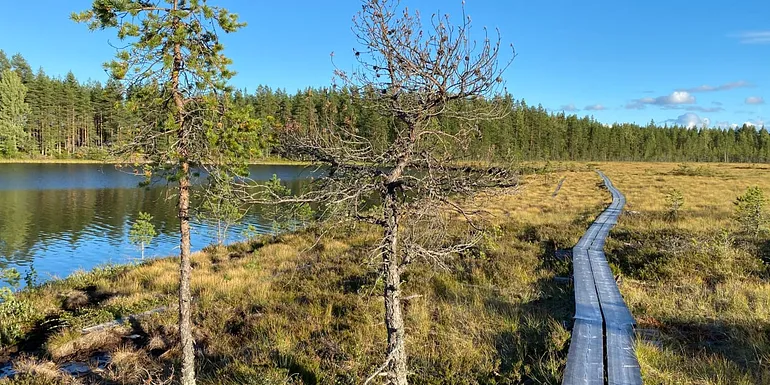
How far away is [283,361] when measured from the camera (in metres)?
7.43

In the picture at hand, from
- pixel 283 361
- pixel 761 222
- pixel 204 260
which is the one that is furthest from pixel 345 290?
pixel 761 222

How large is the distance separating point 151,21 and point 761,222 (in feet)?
57.7

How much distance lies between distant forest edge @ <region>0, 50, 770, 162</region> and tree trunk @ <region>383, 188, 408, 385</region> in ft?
3.22

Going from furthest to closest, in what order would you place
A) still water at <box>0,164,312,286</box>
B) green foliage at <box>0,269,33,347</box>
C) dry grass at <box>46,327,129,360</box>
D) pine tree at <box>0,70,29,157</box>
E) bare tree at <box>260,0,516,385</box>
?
pine tree at <box>0,70,29,157</box>
still water at <box>0,164,312,286</box>
green foliage at <box>0,269,33,347</box>
dry grass at <box>46,327,129,360</box>
bare tree at <box>260,0,516,385</box>

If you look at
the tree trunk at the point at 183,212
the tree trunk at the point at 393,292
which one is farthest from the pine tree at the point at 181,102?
the tree trunk at the point at 393,292

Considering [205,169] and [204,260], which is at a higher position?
[205,169]

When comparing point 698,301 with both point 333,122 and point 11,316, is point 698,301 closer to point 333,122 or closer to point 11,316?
point 333,122

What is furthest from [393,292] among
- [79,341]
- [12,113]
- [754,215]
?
[12,113]

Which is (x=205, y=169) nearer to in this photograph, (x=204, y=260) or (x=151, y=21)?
(x=151, y=21)

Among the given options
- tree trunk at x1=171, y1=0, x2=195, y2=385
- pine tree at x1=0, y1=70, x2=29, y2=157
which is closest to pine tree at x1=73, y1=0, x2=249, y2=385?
tree trunk at x1=171, y1=0, x2=195, y2=385

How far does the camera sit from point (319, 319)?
31.1ft

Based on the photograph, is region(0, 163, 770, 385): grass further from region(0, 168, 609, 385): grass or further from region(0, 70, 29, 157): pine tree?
region(0, 70, 29, 157): pine tree

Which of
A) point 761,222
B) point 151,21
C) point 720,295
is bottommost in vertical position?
point 720,295

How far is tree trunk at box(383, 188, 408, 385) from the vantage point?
5293 mm
